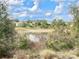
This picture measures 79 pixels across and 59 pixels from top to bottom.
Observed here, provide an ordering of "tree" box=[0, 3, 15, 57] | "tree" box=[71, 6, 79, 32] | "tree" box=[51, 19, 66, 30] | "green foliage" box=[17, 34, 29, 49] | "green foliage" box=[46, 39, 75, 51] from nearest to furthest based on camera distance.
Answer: "tree" box=[0, 3, 15, 57] < "green foliage" box=[17, 34, 29, 49] < "green foliage" box=[46, 39, 75, 51] < "tree" box=[71, 6, 79, 32] < "tree" box=[51, 19, 66, 30]

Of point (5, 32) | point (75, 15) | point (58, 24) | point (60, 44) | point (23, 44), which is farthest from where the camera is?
point (58, 24)

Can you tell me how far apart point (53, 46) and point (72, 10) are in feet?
19.9

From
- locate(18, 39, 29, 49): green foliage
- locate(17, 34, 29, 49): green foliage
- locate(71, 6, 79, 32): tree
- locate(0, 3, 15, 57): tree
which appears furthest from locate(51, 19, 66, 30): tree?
locate(0, 3, 15, 57): tree

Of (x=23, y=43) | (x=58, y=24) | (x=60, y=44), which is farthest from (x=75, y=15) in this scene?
(x=23, y=43)

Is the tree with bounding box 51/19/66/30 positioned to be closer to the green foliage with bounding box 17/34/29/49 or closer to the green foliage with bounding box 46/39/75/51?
the green foliage with bounding box 46/39/75/51

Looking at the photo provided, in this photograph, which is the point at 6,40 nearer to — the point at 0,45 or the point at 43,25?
the point at 0,45

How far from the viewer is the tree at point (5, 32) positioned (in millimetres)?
20781

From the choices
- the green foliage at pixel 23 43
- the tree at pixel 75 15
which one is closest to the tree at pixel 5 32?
the green foliage at pixel 23 43

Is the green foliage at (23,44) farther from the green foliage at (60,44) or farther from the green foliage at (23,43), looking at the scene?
the green foliage at (60,44)

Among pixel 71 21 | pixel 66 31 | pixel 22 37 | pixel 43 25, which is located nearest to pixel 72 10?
pixel 71 21

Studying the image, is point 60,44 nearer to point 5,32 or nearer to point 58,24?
point 5,32

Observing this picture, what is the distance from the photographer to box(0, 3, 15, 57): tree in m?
20.8

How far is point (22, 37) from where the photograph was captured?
25.0 meters

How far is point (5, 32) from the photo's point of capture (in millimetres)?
21078
